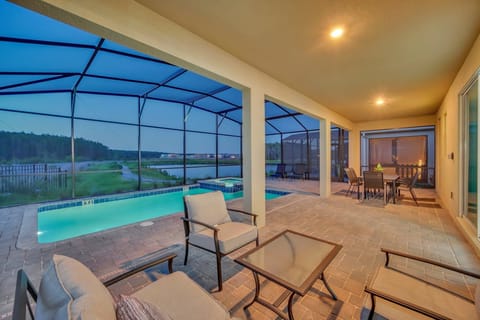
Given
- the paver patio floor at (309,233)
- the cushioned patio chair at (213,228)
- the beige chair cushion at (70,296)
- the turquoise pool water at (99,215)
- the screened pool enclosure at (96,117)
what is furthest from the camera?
the turquoise pool water at (99,215)

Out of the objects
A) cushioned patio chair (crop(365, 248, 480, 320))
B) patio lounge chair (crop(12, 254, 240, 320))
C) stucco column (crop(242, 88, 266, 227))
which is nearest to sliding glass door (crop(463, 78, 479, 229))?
cushioned patio chair (crop(365, 248, 480, 320))

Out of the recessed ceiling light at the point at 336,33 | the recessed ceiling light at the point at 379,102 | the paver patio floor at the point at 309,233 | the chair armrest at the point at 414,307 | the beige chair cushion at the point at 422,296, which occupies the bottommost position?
the paver patio floor at the point at 309,233

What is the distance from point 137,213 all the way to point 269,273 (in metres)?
5.01

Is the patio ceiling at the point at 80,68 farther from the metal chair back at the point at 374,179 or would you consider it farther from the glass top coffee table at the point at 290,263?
the metal chair back at the point at 374,179

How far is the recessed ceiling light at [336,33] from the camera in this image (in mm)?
2445

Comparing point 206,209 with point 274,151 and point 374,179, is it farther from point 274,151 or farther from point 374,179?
point 274,151

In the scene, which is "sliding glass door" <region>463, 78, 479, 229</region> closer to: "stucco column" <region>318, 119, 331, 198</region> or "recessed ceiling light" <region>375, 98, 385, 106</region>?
"recessed ceiling light" <region>375, 98, 385, 106</region>

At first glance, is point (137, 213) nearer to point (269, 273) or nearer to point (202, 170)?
point (202, 170)

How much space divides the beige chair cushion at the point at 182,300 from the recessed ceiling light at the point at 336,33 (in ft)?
10.2

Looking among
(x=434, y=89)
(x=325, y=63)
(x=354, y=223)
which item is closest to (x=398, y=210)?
(x=354, y=223)

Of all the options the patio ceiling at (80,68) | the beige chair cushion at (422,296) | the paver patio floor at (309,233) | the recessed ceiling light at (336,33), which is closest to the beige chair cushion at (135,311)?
the paver patio floor at (309,233)

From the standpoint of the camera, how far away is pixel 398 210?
14.9 ft

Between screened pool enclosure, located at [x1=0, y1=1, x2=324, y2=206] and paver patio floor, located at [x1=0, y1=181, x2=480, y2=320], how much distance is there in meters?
2.05

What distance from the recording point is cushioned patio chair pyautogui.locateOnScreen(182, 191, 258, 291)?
6.68 ft
